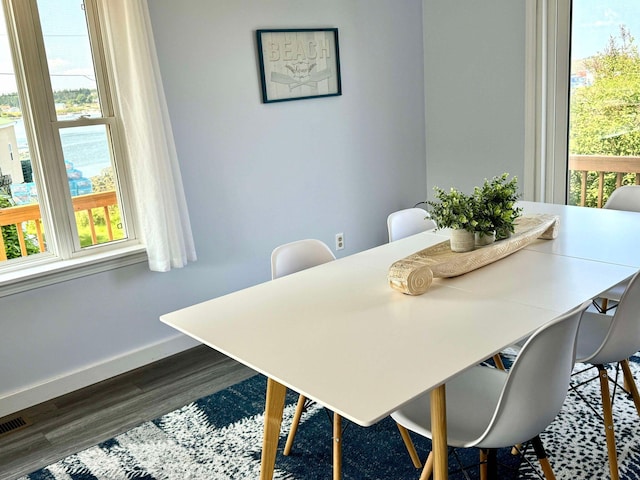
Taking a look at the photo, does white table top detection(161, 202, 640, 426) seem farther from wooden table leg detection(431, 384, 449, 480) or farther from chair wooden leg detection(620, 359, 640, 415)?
chair wooden leg detection(620, 359, 640, 415)

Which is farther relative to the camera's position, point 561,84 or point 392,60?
point 392,60

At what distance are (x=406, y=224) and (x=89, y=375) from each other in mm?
1828

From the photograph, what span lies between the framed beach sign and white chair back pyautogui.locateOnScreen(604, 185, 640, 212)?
5.98ft

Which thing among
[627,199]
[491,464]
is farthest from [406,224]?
[491,464]

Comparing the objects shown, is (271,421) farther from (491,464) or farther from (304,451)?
(491,464)

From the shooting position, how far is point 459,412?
1919 millimetres

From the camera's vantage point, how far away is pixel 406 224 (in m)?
3.17

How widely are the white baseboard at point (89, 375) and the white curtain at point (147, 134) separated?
20.7 inches

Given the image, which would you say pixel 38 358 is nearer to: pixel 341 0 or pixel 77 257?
pixel 77 257

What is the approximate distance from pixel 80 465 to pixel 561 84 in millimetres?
3436

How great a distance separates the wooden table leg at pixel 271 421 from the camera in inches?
81.7

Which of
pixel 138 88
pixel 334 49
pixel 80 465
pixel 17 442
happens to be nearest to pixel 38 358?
pixel 17 442

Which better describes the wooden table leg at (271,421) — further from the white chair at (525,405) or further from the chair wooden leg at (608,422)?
the chair wooden leg at (608,422)

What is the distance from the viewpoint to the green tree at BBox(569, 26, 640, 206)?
3.75m
